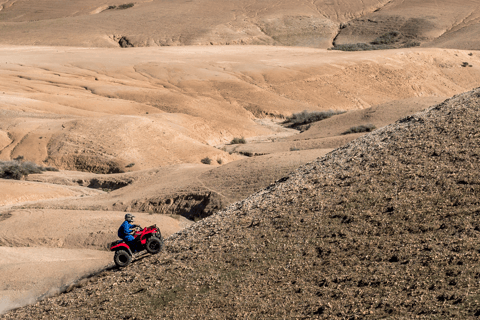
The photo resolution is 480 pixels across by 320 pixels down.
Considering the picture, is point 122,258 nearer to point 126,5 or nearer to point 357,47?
point 357,47

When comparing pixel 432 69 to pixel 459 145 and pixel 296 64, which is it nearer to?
pixel 296 64

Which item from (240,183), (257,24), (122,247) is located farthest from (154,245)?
(257,24)

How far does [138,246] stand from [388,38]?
66853mm

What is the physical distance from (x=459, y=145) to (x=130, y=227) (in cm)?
686

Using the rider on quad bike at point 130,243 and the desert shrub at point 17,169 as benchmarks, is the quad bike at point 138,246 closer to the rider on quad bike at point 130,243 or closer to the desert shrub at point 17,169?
the rider on quad bike at point 130,243

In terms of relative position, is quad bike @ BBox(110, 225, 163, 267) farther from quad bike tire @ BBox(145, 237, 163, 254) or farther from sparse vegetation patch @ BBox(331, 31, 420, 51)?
sparse vegetation patch @ BBox(331, 31, 420, 51)

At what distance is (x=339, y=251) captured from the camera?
8250 mm

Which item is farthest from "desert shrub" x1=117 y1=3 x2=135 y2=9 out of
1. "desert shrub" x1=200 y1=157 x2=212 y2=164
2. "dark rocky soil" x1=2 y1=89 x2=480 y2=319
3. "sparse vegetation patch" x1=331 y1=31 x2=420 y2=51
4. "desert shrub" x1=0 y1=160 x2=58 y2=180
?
"dark rocky soil" x1=2 y1=89 x2=480 y2=319

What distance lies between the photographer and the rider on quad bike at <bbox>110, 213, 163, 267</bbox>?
10.0 metres

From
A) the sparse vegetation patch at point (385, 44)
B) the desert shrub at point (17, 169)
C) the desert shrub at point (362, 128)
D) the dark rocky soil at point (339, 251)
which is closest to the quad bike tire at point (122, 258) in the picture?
the dark rocky soil at point (339, 251)

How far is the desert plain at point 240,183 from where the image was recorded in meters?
7.71

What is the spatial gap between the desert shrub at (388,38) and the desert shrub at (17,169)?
2168 inches

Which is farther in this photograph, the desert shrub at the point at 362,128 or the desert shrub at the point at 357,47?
the desert shrub at the point at 357,47

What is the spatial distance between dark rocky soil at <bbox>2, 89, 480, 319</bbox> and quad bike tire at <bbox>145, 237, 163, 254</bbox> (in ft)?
0.59
